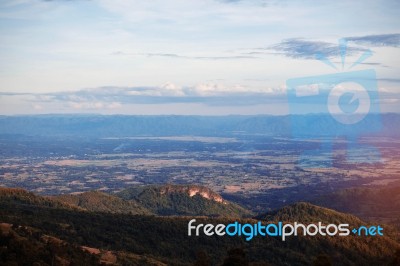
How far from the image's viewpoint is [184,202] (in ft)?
401

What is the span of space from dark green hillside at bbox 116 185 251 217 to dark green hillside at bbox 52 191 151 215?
6.06 meters

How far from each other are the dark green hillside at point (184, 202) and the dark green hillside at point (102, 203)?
6.06m

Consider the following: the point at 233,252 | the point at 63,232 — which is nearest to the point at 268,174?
the point at 63,232

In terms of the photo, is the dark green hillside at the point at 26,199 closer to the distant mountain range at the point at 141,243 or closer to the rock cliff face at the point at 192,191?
the distant mountain range at the point at 141,243

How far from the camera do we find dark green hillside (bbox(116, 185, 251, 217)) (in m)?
118

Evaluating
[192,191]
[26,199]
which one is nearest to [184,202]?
[192,191]

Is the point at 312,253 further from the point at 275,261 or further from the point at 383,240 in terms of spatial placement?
the point at 383,240

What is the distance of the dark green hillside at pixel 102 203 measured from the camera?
103656 mm

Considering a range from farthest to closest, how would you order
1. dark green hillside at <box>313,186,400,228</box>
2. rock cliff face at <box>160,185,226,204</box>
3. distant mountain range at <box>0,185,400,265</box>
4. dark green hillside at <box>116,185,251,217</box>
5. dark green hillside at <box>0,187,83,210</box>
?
rock cliff face at <box>160,185,226,204</box> → dark green hillside at <box>116,185,251,217</box> → dark green hillside at <box>313,186,400,228</box> → dark green hillside at <box>0,187,83,210</box> → distant mountain range at <box>0,185,400,265</box>

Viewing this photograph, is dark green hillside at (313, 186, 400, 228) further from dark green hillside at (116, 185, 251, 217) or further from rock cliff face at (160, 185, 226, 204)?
rock cliff face at (160, 185, 226, 204)

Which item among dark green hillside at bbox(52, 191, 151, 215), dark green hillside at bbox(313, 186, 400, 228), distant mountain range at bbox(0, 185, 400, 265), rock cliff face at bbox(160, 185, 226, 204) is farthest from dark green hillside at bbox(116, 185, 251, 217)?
distant mountain range at bbox(0, 185, 400, 265)

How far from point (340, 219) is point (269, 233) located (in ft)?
65.0

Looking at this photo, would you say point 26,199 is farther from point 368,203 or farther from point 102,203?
point 368,203

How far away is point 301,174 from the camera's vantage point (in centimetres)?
19225
